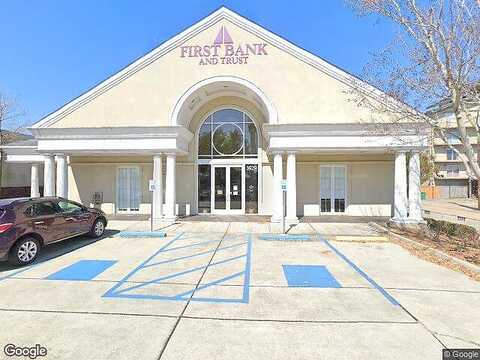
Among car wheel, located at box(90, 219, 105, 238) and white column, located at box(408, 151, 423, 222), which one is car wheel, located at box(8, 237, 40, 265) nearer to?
car wheel, located at box(90, 219, 105, 238)

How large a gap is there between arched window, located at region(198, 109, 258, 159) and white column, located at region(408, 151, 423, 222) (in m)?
7.52

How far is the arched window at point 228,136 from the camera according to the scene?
17.0 m

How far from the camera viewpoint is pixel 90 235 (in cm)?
1077

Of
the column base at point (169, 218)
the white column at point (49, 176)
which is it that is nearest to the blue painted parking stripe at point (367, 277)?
the column base at point (169, 218)

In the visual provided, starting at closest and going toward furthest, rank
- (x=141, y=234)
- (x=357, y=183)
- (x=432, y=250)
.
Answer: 1. (x=432, y=250)
2. (x=141, y=234)
3. (x=357, y=183)

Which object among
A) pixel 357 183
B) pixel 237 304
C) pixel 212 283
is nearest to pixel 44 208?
pixel 212 283

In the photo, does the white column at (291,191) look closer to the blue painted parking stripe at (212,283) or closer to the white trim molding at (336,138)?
the white trim molding at (336,138)

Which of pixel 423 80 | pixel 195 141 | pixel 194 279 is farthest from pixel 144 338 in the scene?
pixel 195 141

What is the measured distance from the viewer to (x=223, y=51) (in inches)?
563

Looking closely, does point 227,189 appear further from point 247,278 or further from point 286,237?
point 247,278

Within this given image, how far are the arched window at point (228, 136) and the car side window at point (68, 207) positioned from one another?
26.3 feet

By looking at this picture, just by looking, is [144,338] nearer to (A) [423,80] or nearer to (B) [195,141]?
(A) [423,80]

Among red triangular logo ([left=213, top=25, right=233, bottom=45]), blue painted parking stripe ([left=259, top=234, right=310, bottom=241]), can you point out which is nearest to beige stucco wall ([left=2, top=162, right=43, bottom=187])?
red triangular logo ([left=213, top=25, right=233, bottom=45])

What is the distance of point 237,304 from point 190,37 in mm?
12827
